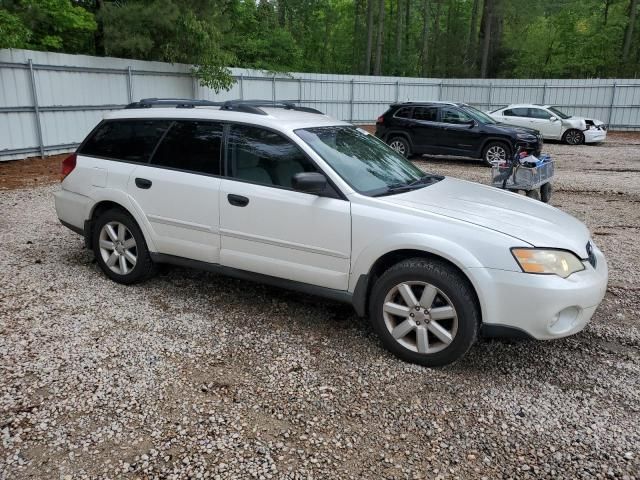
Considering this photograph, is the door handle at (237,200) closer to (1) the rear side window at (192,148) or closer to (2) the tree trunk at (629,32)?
(1) the rear side window at (192,148)

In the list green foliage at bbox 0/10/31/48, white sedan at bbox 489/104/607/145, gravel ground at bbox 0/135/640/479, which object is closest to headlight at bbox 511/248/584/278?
gravel ground at bbox 0/135/640/479

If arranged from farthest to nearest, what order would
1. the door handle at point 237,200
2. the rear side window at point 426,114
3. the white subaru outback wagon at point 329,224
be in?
1. the rear side window at point 426,114
2. the door handle at point 237,200
3. the white subaru outback wagon at point 329,224

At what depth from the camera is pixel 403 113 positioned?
46.3 ft

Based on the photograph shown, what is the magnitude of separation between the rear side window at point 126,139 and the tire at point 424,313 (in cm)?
252

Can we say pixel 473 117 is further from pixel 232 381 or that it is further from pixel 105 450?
pixel 105 450

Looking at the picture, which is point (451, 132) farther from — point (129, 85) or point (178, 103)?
point (178, 103)

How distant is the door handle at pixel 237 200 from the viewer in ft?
13.5

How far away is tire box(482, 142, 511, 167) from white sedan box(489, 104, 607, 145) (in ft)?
19.0

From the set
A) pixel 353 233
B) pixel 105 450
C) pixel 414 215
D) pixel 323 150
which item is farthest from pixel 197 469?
pixel 323 150

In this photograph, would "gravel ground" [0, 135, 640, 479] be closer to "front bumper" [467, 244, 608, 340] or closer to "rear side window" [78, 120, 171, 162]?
"front bumper" [467, 244, 608, 340]

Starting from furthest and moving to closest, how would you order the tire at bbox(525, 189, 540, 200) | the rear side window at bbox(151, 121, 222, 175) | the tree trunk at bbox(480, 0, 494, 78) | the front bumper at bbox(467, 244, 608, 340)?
the tree trunk at bbox(480, 0, 494, 78) < the tire at bbox(525, 189, 540, 200) < the rear side window at bbox(151, 121, 222, 175) < the front bumper at bbox(467, 244, 608, 340)

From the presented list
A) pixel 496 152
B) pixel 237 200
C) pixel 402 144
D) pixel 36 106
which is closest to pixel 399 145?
pixel 402 144

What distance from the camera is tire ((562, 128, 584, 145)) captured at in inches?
720

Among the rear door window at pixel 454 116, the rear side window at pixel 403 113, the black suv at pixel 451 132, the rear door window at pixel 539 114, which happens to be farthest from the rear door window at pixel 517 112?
the rear side window at pixel 403 113
